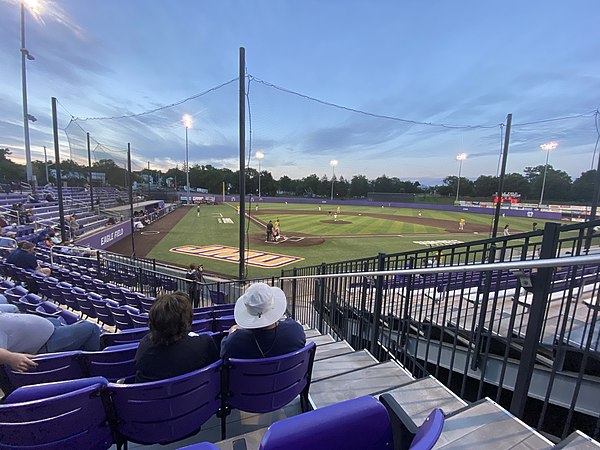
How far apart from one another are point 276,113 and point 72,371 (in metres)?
11.6

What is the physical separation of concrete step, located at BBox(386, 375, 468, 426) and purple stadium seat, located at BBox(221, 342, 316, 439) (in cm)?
71

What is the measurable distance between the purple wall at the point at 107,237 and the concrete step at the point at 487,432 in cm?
2032

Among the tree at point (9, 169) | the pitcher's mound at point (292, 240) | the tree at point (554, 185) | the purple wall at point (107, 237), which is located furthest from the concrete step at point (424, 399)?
the tree at point (9, 169)

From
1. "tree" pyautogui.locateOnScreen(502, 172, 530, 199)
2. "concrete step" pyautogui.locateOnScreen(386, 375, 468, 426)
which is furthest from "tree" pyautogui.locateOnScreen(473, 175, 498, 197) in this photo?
"concrete step" pyautogui.locateOnScreen(386, 375, 468, 426)

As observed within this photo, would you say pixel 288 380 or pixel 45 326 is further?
pixel 45 326

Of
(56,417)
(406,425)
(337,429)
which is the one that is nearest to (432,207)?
(406,425)

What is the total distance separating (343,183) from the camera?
92.3 m

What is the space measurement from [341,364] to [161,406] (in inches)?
75.1

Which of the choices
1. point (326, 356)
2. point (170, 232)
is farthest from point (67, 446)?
point (170, 232)

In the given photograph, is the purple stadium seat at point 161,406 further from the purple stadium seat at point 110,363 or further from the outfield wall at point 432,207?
the outfield wall at point 432,207

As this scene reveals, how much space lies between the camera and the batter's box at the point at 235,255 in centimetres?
1570

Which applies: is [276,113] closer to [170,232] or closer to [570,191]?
[170,232]

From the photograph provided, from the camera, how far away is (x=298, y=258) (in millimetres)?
16719

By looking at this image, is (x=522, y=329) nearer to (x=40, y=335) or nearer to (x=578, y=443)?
(x=578, y=443)
